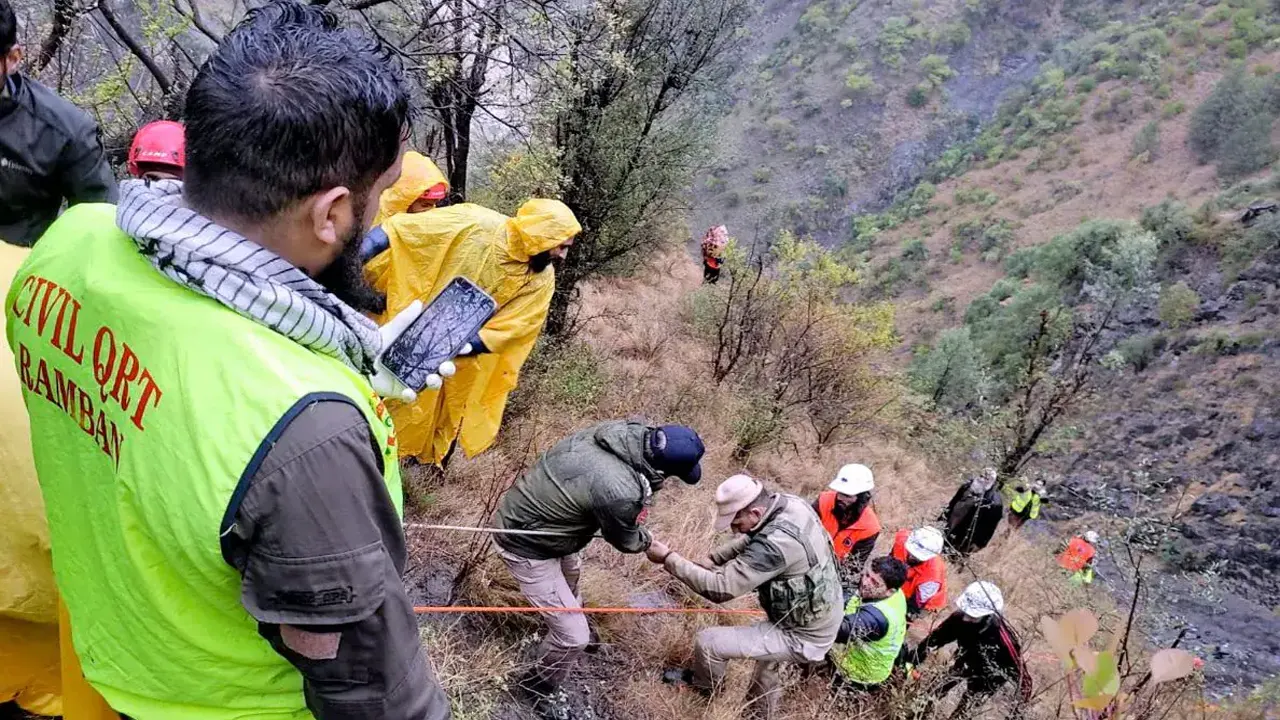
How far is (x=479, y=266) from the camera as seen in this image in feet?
13.0

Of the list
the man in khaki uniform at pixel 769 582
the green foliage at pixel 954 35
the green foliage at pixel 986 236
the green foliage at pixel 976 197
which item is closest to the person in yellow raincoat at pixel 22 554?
the man in khaki uniform at pixel 769 582

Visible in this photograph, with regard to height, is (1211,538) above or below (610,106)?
below

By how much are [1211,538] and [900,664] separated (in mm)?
14851

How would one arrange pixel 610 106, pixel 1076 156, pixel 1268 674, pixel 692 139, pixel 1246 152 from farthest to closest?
pixel 1076 156 < pixel 1246 152 < pixel 1268 674 < pixel 692 139 < pixel 610 106

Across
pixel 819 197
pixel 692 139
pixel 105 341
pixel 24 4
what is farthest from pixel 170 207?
pixel 819 197

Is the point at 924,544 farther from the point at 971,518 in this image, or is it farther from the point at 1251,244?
the point at 1251,244

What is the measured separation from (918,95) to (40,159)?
161 ft

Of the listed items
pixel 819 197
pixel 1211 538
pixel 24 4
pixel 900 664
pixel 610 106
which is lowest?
pixel 1211 538

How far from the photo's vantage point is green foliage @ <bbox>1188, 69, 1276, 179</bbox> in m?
27.9

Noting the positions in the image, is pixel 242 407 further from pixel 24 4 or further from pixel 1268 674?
pixel 1268 674

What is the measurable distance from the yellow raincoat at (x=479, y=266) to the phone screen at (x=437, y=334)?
1.15 m

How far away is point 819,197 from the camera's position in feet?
133

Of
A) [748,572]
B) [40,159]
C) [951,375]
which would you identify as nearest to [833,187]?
[951,375]

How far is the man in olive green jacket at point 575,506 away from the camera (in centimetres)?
321
